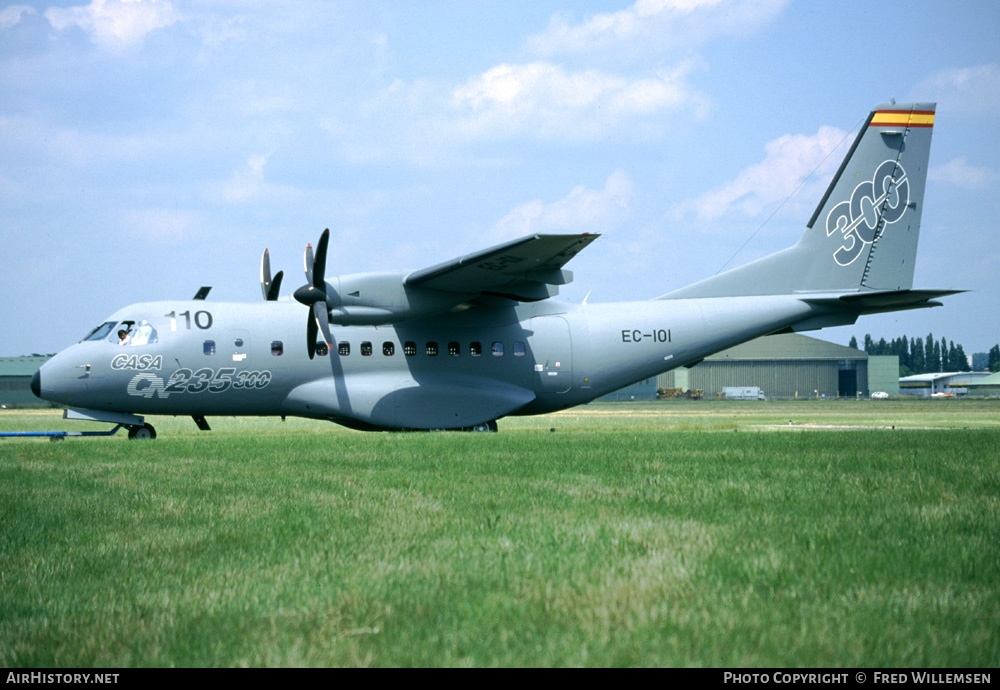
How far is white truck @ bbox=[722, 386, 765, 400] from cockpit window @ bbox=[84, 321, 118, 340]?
2996 inches

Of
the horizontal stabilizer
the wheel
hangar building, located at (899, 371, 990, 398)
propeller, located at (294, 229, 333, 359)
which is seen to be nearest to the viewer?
propeller, located at (294, 229, 333, 359)

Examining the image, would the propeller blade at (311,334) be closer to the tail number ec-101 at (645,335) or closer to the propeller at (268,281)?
the propeller at (268,281)

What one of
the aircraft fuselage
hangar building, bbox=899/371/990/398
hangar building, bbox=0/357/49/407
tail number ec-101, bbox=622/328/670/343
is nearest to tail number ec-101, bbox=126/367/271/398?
the aircraft fuselage

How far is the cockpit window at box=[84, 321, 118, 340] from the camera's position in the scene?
20.9m

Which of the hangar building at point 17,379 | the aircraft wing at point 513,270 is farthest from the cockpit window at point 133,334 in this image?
the hangar building at point 17,379

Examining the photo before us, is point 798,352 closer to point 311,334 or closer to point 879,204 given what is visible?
point 879,204

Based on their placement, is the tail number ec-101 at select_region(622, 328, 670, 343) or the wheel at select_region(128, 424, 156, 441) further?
the tail number ec-101 at select_region(622, 328, 670, 343)

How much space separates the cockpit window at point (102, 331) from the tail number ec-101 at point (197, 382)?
4.79ft

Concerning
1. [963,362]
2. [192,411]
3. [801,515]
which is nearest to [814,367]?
[192,411]

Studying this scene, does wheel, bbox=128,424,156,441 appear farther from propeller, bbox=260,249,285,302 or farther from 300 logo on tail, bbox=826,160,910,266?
300 logo on tail, bbox=826,160,910,266

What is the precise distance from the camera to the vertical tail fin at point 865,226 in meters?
23.5

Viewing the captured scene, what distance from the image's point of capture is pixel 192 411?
2141cm

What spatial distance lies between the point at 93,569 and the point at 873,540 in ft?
18.1

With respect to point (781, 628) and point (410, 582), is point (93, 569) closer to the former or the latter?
point (410, 582)
